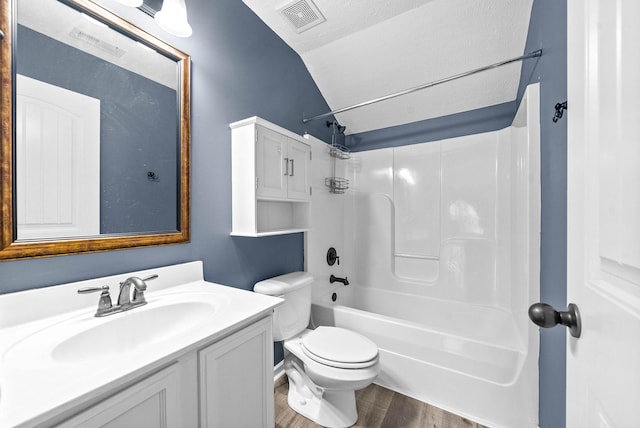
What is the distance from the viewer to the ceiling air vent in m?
1.68

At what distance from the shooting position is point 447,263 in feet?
7.63

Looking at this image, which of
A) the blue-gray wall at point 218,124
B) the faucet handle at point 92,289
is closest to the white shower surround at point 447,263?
the blue-gray wall at point 218,124

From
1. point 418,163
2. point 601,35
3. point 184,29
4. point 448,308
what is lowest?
point 448,308

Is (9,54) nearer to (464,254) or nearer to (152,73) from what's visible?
(152,73)

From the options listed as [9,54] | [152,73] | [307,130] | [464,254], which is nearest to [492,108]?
[464,254]

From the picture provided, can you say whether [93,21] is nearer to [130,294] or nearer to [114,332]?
[130,294]

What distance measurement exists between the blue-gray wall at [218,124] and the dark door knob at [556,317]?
54.7 inches

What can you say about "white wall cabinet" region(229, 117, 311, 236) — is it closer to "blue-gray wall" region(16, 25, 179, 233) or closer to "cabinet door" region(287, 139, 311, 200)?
"cabinet door" region(287, 139, 311, 200)

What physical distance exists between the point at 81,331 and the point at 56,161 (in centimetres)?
61

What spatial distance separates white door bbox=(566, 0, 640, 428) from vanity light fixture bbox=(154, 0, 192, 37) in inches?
53.5

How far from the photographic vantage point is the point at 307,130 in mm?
2260

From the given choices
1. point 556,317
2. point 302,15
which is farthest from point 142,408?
point 302,15

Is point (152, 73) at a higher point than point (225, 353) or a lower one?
higher

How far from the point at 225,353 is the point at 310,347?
71cm
